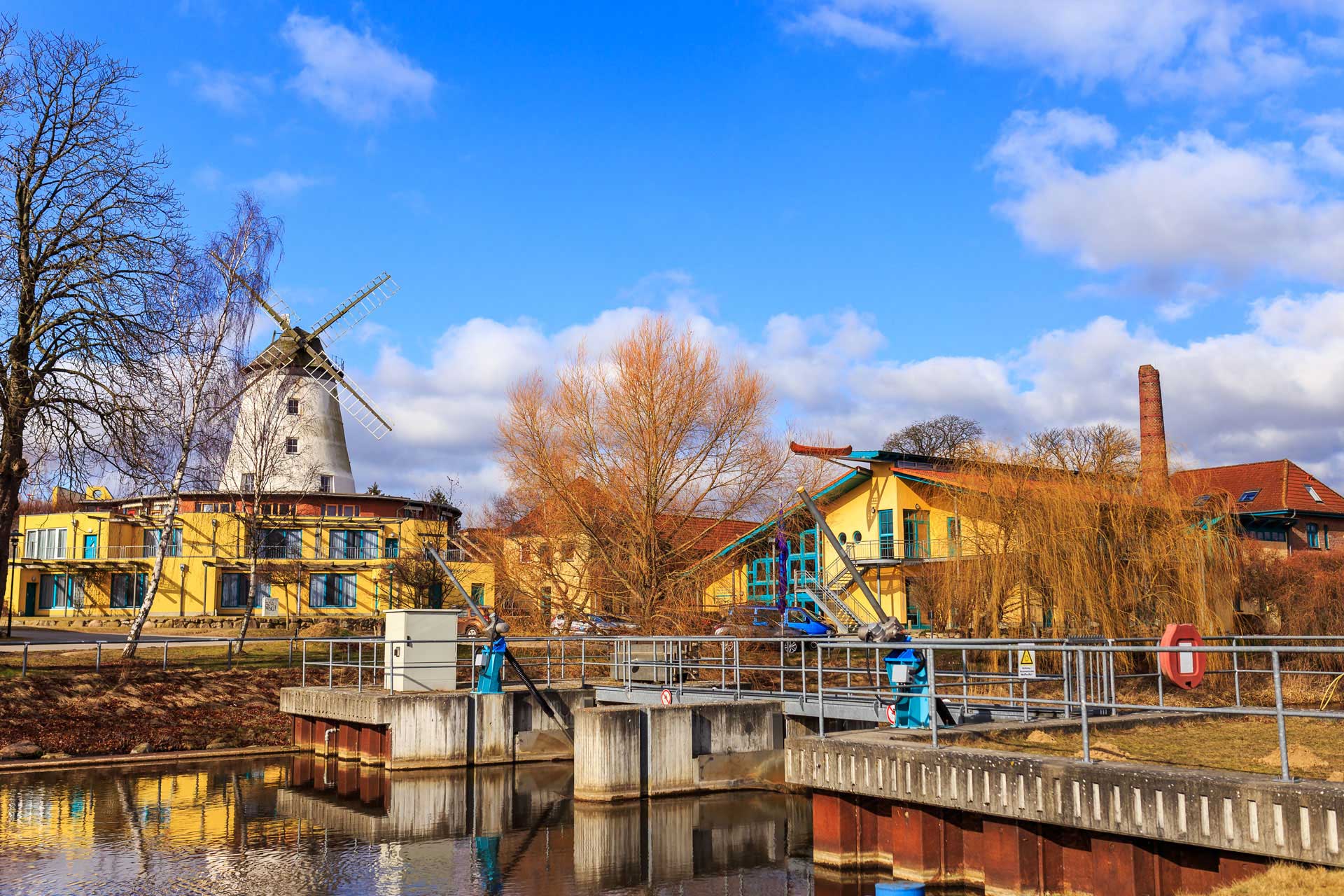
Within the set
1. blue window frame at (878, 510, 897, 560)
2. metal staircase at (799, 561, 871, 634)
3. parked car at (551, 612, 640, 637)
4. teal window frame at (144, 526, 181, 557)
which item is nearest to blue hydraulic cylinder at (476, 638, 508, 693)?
parked car at (551, 612, 640, 637)

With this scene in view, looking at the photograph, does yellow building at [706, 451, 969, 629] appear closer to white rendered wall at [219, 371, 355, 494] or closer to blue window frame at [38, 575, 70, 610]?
white rendered wall at [219, 371, 355, 494]

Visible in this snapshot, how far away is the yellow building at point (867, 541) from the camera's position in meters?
49.0

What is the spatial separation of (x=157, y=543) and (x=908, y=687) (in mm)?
54383

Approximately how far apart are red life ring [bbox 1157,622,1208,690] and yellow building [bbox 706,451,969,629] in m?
33.6

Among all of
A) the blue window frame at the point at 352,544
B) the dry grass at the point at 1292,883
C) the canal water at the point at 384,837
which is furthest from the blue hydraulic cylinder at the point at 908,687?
the blue window frame at the point at 352,544

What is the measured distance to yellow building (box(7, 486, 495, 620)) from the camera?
5894 cm

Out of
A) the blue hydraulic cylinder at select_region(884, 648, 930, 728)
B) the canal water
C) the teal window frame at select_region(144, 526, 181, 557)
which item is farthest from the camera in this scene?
the teal window frame at select_region(144, 526, 181, 557)

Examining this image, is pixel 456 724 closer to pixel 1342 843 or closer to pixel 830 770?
pixel 830 770

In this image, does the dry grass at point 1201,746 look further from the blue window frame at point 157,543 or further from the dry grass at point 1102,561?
the blue window frame at point 157,543

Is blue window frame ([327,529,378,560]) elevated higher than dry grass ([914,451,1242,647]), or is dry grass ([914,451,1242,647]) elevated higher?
blue window frame ([327,529,378,560])

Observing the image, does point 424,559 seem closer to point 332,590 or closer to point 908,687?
point 332,590

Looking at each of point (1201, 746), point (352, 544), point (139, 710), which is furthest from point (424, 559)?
point (1201, 746)

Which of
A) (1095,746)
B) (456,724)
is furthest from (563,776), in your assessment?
(1095,746)

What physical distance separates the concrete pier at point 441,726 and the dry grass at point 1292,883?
16319mm
